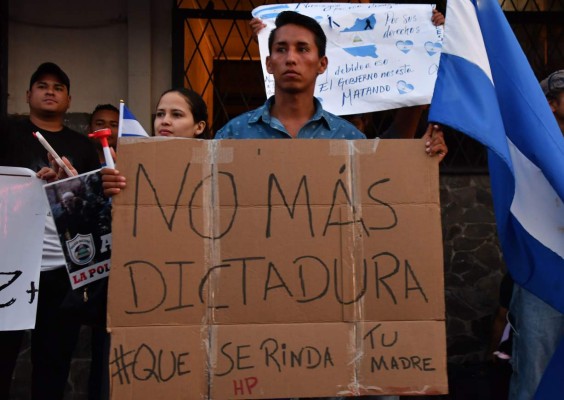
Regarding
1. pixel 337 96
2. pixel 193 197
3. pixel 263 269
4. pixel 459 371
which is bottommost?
pixel 459 371

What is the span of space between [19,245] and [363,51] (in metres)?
2.08

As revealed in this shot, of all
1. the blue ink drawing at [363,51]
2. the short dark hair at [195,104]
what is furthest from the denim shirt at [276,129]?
the blue ink drawing at [363,51]

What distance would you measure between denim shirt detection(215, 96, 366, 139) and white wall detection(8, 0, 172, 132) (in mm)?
2846

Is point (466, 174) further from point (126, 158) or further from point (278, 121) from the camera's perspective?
point (126, 158)

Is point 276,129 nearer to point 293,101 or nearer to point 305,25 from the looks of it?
point 293,101

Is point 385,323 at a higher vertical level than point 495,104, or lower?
lower

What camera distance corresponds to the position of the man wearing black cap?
352 centimetres

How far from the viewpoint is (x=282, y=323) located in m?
2.61

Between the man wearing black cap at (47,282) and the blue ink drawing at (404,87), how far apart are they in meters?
1.59

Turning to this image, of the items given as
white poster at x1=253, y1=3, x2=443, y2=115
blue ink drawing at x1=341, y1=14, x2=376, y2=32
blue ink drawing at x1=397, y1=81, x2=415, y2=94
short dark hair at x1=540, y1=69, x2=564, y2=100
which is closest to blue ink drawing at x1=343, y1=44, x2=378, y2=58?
white poster at x1=253, y1=3, x2=443, y2=115

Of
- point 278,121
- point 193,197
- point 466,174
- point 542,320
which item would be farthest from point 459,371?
point 193,197

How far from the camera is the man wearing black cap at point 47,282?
11.6 ft

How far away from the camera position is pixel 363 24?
4344 mm

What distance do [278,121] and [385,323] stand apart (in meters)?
1.00
